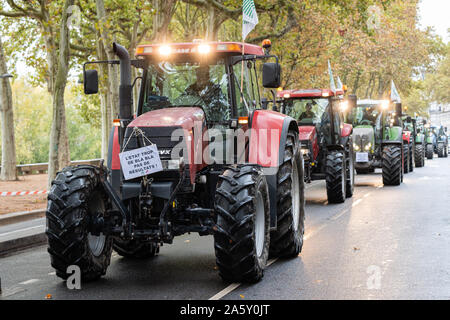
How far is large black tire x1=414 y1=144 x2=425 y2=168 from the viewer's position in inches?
1316

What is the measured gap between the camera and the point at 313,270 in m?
8.55

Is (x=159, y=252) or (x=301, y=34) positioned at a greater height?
(x=301, y=34)

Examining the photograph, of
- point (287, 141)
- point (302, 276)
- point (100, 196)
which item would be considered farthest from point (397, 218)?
point (100, 196)

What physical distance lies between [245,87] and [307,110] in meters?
8.53

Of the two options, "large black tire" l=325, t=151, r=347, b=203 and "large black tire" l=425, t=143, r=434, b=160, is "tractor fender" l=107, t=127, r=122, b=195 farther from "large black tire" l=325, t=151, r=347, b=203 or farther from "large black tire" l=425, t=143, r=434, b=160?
"large black tire" l=425, t=143, r=434, b=160

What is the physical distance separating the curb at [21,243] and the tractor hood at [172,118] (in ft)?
12.4

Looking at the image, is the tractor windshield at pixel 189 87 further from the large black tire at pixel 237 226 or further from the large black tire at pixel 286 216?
the large black tire at pixel 237 226

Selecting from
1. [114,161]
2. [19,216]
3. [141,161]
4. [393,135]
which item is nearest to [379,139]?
[393,135]

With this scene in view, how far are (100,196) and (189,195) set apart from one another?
1030 mm

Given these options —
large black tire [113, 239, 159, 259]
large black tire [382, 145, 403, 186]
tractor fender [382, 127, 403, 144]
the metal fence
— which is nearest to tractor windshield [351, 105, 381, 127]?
tractor fender [382, 127, 403, 144]

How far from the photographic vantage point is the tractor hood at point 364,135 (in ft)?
74.5

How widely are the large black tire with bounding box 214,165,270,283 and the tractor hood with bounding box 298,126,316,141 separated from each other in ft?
28.6

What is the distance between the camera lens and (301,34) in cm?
3469
